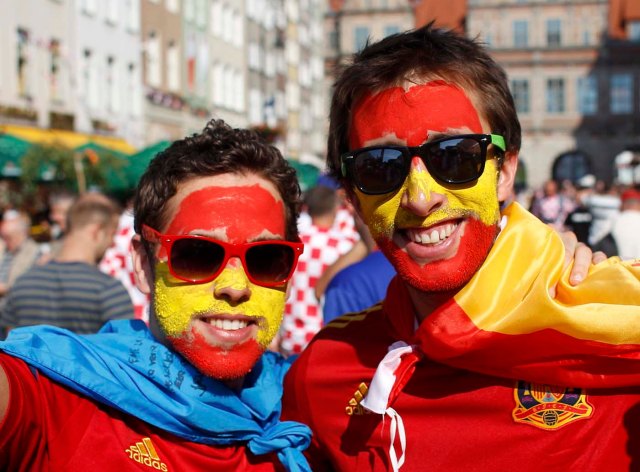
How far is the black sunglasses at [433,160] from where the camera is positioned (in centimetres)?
254

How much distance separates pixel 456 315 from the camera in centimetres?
242

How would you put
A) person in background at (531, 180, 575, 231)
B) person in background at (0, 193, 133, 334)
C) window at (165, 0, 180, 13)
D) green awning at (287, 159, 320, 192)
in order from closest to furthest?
person in background at (0, 193, 133, 334) → person in background at (531, 180, 575, 231) → green awning at (287, 159, 320, 192) → window at (165, 0, 180, 13)

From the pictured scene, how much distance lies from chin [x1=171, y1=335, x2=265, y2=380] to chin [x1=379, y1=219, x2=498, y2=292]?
A: 523 millimetres

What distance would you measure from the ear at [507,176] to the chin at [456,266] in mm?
171

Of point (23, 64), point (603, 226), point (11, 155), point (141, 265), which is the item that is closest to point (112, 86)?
point (23, 64)

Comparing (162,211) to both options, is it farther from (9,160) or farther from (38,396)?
(9,160)

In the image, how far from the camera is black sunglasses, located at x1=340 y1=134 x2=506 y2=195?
2539 millimetres

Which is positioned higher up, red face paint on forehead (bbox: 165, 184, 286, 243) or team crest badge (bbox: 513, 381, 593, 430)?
red face paint on forehead (bbox: 165, 184, 286, 243)

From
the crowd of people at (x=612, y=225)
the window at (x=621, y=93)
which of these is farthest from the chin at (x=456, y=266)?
the window at (x=621, y=93)

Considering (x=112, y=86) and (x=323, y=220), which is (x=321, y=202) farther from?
(x=112, y=86)

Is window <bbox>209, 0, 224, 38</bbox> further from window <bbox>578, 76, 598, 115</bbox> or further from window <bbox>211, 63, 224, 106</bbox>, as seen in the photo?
window <bbox>578, 76, 598, 115</bbox>

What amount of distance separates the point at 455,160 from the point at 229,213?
0.68m

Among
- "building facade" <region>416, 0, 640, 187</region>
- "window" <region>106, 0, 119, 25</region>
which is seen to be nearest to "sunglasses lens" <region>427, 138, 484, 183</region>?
"window" <region>106, 0, 119, 25</region>

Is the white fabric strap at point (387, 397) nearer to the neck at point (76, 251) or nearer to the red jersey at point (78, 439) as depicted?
the red jersey at point (78, 439)
